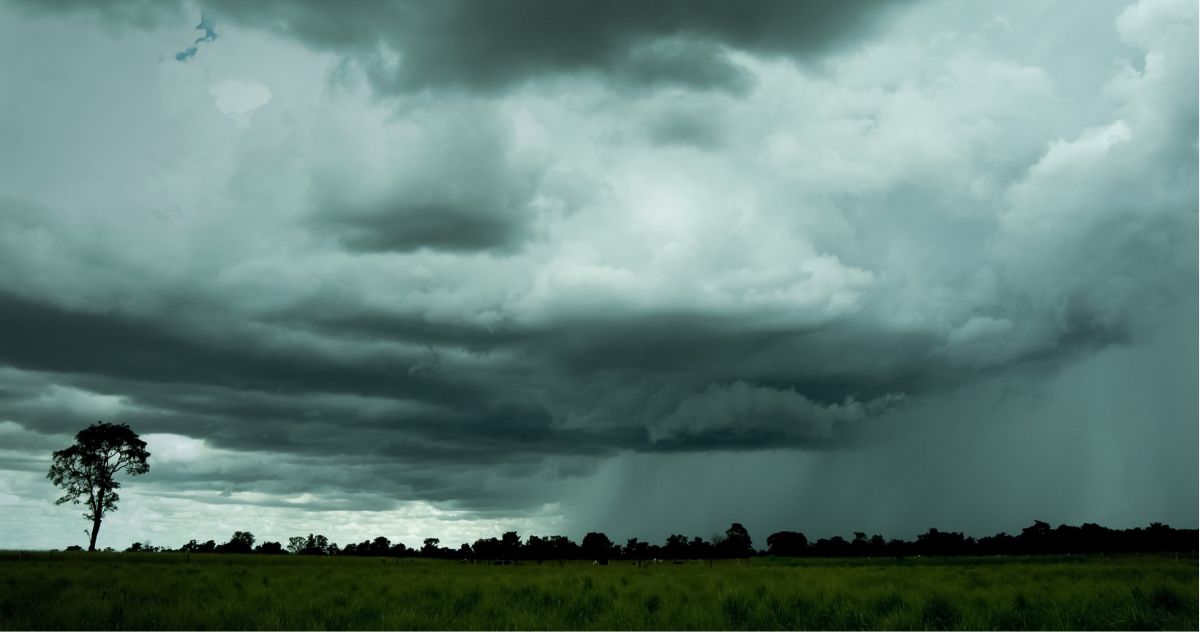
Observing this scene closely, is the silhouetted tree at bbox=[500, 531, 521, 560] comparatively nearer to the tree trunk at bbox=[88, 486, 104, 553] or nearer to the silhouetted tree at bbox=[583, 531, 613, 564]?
the silhouetted tree at bbox=[583, 531, 613, 564]

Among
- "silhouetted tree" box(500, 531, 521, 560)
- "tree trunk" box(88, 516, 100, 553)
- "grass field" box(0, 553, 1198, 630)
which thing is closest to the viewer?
"grass field" box(0, 553, 1198, 630)

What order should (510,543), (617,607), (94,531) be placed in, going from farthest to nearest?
(510,543) → (94,531) → (617,607)

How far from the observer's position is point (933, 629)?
1786cm

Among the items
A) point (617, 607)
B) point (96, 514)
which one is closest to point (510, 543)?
point (96, 514)

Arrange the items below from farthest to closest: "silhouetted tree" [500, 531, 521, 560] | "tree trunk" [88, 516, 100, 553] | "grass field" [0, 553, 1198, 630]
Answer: "silhouetted tree" [500, 531, 521, 560] < "tree trunk" [88, 516, 100, 553] < "grass field" [0, 553, 1198, 630]

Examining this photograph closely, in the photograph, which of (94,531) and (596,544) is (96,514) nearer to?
(94,531)

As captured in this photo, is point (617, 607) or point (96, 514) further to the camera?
point (96, 514)

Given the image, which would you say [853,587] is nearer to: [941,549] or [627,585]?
[627,585]

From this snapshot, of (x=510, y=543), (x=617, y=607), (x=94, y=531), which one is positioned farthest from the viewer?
(x=510, y=543)

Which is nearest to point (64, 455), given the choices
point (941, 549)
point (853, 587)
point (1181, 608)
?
point (853, 587)

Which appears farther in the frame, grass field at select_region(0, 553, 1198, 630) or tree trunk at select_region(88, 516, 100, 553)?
tree trunk at select_region(88, 516, 100, 553)

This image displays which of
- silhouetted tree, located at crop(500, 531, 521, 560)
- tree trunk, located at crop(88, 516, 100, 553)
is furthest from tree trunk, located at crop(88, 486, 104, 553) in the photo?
silhouetted tree, located at crop(500, 531, 521, 560)

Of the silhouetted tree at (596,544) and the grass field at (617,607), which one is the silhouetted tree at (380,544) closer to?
the silhouetted tree at (596,544)

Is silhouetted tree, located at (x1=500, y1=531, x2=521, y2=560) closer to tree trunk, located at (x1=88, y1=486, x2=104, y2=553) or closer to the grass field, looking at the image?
tree trunk, located at (x1=88, y1=486, x2=104, y2=553)
